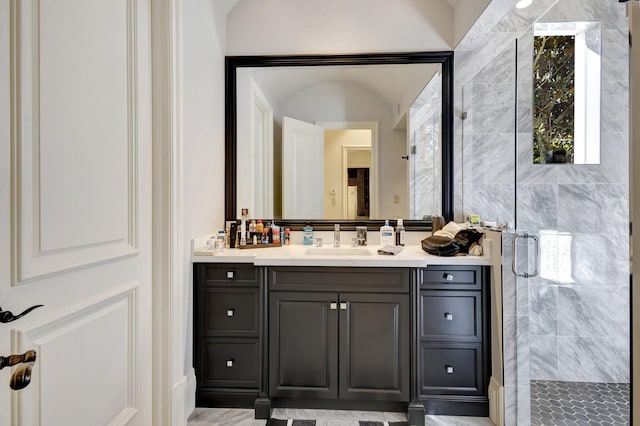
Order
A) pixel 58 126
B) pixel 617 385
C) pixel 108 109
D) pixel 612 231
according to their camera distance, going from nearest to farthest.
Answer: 1. pixel 58 126
2. pixel 108 109
3. pixel 617 385
4. pixel 612 231

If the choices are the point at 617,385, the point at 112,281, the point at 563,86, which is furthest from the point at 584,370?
the point at 112,281

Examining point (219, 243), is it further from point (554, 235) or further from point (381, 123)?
point (554, 235)

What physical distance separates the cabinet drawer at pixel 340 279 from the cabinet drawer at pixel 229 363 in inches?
15.5

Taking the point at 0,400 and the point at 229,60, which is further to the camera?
the point at 229,60

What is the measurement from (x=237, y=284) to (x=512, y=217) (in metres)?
1.59

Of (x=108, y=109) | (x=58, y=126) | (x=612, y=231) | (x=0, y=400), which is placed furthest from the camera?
(x=612, y=231)

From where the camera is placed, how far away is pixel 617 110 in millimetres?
1319

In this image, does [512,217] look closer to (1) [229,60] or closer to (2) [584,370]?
(2) [584,370]

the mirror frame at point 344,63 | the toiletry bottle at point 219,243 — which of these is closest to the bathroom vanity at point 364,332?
the toiletry bottle at point 219,243

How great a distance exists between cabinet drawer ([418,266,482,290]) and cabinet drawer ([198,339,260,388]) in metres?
1.04

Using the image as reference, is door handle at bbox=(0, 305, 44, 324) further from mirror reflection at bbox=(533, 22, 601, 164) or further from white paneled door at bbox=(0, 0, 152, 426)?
mirror reflection at bbox=(533, 22, 601, 164)

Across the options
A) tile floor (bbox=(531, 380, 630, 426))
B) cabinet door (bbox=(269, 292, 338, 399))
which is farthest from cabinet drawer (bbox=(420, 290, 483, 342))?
cabinet door (bbox=(269, 292, 338, 399))

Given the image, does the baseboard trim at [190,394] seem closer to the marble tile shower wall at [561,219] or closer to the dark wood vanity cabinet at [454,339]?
the dark wood vanity cabinet at [454,339]

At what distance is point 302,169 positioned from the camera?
2.40 meters
